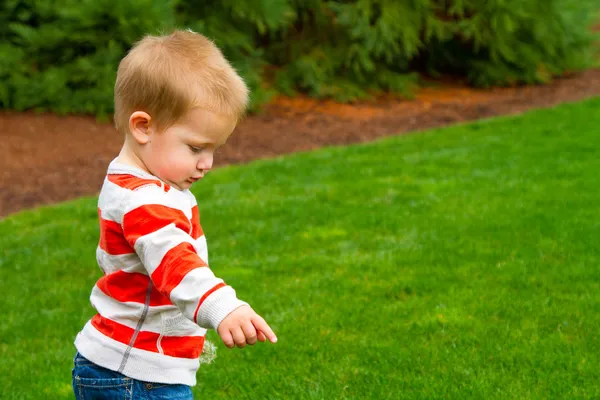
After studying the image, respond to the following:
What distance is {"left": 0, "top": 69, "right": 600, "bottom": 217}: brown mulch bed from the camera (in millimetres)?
7891

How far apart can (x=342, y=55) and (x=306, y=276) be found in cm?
743

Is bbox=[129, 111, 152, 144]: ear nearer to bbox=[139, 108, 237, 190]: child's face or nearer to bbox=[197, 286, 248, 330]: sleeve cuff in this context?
bbox=[139, 108, 237, 190]: child's face

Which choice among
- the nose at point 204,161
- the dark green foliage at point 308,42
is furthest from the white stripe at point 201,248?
the dark green foliage at point 308,42

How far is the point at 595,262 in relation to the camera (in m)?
4.89

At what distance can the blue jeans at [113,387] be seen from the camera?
2330 millimetres

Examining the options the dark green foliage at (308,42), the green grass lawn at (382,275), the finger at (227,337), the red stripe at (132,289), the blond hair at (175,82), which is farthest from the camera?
the dark green foliage at (308,42)

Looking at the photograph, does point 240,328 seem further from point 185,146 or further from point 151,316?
point 185,146

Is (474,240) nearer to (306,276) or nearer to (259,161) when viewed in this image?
(306,276)

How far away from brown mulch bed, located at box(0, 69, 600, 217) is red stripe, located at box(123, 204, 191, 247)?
17.0ft

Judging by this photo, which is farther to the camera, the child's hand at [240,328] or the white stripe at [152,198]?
the white stripe at [152,198]

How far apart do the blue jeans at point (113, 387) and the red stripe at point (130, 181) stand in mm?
546

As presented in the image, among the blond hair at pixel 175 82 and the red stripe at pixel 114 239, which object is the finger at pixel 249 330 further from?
the blond hair at pixel 175 82

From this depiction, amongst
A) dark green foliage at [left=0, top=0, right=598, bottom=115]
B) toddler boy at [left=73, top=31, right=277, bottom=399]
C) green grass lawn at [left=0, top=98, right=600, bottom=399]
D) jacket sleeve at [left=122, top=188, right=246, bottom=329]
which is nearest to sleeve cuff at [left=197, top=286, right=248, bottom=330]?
jacket sleeve at [left=122, top=188, right=246, bottom=329]

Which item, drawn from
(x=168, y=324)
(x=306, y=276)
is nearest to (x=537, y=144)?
(x=306, y=276)
